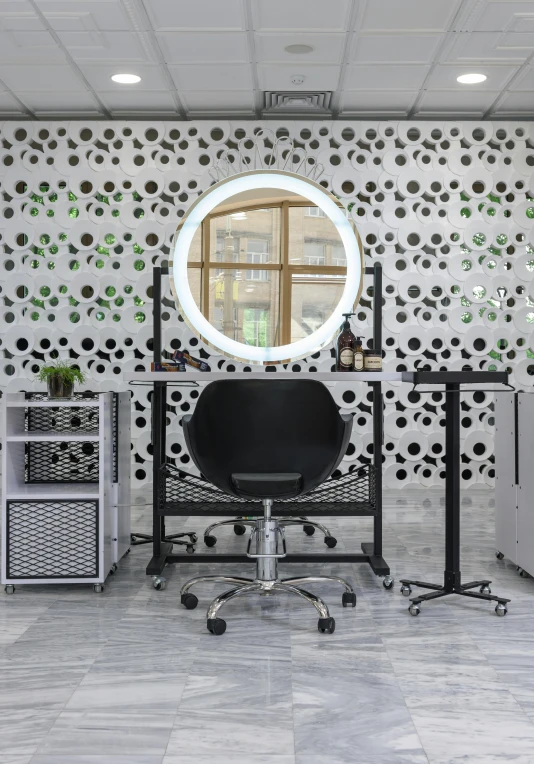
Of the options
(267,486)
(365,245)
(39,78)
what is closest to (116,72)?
(39,78)

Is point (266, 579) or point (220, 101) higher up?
point (220, 101)

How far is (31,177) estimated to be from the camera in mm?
5328

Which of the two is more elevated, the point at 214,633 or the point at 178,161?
the point at 178,161

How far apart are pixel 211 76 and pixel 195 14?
778 mm

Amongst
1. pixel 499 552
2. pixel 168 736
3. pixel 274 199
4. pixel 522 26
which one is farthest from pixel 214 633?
pixel 522 26

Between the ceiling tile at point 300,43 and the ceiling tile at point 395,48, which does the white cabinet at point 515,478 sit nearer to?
the ceiling tile at point 395,48

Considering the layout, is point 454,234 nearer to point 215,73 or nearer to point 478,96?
point 478,96

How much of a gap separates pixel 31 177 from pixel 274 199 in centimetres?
223

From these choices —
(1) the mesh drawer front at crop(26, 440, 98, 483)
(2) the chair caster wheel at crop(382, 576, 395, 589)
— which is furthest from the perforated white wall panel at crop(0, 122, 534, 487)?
(2) the chair caster wheel at crop(382, 576, 395, 589)

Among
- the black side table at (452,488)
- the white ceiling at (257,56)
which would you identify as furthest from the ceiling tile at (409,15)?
the black side table at (452,488)

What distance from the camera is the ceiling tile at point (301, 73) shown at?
4.54 metres

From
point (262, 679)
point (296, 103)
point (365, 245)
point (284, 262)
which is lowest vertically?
point (262, 679)

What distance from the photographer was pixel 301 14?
3893 mm

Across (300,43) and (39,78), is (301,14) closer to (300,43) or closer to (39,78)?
(300,43)
